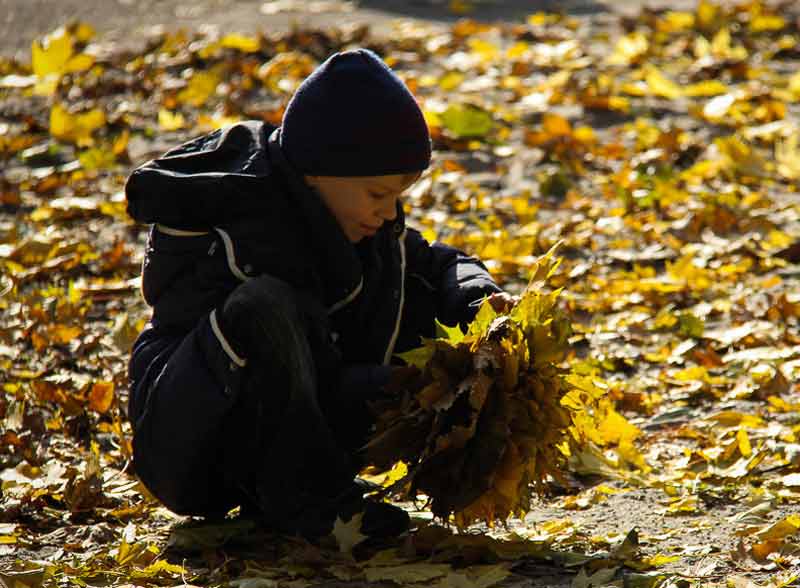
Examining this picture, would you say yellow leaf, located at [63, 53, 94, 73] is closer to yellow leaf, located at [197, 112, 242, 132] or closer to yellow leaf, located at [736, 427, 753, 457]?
yellow leaf, located at [197, 112, 242, 132]

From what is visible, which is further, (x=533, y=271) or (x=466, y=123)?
(x=466, y=123)

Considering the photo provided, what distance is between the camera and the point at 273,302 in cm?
252

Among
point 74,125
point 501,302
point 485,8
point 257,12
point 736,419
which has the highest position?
point 501,302

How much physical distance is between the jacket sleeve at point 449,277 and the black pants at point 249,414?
1.13 feet

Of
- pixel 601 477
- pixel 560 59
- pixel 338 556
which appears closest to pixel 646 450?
pixel 601 477

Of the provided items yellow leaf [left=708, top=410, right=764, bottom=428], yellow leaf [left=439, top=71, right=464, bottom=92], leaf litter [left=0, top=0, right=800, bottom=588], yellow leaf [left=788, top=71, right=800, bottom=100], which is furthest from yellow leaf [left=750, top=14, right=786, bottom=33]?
yellow leaf [left=708, top=410, right=764, bottom=428]

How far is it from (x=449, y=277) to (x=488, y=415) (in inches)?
21.5

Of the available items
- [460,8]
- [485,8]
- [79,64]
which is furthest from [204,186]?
[485,8]

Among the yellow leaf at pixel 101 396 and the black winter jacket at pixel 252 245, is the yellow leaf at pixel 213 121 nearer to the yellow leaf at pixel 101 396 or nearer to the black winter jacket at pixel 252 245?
the yellow leaf at pixel 101 396

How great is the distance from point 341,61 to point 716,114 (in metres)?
3.61

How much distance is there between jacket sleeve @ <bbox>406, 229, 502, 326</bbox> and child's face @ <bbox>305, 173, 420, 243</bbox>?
0.91 ft

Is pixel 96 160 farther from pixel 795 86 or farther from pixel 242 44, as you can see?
pixel 795 86

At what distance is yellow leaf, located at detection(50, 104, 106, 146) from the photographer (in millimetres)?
6035

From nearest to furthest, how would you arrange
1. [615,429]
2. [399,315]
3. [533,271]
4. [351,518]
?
[351,518], [533,271], [399,315], [615,429]
